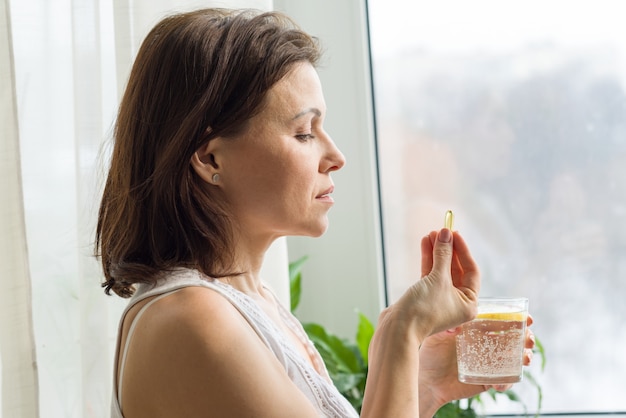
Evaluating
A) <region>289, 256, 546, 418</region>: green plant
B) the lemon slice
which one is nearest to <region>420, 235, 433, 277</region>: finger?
the lemon slice

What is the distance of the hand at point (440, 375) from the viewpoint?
1.12 meters

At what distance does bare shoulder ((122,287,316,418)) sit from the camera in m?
0.75

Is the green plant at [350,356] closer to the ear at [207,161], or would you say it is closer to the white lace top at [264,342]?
the white lace top at [264,342]

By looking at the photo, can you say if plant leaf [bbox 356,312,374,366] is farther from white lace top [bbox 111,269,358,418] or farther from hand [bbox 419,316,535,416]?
white lace top [bbox 111,269,358,418]

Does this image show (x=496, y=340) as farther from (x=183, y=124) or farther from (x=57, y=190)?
(x=57, y=190)

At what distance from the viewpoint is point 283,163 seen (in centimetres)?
88

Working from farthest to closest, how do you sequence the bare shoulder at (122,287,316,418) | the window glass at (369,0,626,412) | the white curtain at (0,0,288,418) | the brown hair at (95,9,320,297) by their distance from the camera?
the window glass at (369,0,626,412) < the white curtain at (0,0,288,418) < the brown hair at (95,9,320,297) < the bare shoulder at (122,287,316,418)

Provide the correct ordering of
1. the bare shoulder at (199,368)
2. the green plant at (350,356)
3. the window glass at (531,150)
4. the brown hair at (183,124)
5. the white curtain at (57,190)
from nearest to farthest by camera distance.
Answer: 1. the bare shoulder at (199,368)
2. the brown hair at (183,124)
3. the white curtain at (57,190)
4. the green plant at (350,356)
5. the window glass at (531,150)

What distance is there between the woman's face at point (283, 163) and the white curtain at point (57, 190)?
0.26 m

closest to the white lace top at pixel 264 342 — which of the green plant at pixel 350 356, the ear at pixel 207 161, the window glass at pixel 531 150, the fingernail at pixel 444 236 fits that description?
the ear at pixel 207 161

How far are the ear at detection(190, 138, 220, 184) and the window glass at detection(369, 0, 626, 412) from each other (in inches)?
44.3

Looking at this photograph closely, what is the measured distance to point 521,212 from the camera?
1877 mm

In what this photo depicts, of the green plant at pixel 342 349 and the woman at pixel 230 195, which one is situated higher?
the woman at pixel 230 195

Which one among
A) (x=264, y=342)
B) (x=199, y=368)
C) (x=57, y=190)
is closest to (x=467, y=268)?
(x=264, y=342)
